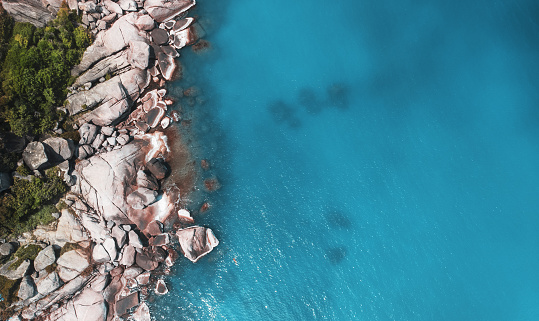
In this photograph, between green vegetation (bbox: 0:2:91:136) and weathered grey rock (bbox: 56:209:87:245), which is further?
weathered grey rock (bbox: 56:209:87:245)

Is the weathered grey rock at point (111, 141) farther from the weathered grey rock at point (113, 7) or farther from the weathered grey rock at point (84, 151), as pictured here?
the weathered grey rock at point (113, 7)

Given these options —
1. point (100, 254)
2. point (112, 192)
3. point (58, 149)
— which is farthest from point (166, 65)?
point (100, 254)

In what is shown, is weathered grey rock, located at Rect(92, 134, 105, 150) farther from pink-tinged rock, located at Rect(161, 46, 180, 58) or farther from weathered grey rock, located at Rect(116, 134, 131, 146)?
pink-tinged rock, located at Rect(161, 46, 180, 58)

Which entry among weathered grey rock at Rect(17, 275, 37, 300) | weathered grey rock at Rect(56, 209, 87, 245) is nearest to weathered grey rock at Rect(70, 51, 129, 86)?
weathered grey rock at Rect(56, 209, 87, 245)

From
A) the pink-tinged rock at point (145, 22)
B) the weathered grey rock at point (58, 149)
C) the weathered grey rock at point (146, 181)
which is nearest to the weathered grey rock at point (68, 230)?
the weathered grey rock at point (58, 149)

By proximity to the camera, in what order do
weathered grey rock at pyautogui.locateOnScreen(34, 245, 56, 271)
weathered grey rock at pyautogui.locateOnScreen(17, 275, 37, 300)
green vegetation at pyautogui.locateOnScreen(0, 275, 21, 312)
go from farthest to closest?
weathered grey rock at pyautogui.locateOnScreen(34, 245, 56, 271) → weathered grey rock at pyautogui.locateOnScreen(17, 275, 37, 300) → green vegetation at pyautogui.locateOnScreen(0, 275, 21, 312)

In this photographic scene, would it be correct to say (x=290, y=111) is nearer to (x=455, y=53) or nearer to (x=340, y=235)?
(x=340, y=235)
